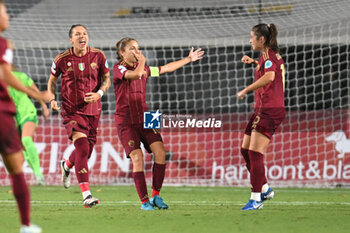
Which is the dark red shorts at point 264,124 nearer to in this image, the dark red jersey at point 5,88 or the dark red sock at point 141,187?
the dark red sock at point 141,187

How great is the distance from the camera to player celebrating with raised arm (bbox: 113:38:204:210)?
6.59 meters

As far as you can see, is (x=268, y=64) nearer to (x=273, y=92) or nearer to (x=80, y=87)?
(x=273, y=92)

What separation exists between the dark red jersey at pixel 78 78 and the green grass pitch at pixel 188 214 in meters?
1.05

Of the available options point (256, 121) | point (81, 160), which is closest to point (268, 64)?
point (256, 121)

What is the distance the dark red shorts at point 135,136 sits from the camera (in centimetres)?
667

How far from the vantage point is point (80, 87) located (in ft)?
23.1

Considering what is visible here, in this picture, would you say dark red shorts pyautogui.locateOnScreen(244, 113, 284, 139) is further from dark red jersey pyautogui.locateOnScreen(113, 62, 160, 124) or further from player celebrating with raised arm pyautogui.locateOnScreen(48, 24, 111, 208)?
player celebrating with raised arm pyautogui.locateOnScreen(48, 24, 111, 208)

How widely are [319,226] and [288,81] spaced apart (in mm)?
6725

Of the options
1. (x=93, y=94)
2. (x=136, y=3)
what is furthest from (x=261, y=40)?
(x=136, y=3)

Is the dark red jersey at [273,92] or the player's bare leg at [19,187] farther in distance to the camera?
the dark red jersey at [273,92]

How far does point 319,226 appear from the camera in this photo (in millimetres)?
5145

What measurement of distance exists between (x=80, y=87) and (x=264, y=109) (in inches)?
77.5

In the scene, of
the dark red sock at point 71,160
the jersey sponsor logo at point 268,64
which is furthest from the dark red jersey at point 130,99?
the jersey sponsor logo at point 268,64

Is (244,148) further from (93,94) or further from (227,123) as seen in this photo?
(227,123)
